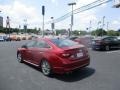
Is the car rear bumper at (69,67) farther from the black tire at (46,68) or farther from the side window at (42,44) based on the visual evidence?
the side window at (42,44)

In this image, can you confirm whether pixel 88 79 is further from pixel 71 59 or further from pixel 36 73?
pixel 36 73

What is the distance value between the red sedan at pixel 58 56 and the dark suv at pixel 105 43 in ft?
35.3

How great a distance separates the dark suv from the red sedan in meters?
10.8

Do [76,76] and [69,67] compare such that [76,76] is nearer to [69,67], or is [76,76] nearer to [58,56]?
[69,67]

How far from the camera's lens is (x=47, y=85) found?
710 cm

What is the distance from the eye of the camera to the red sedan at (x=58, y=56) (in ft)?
25.2

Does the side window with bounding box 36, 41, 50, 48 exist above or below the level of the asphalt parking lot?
above

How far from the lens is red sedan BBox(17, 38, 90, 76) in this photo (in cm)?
767

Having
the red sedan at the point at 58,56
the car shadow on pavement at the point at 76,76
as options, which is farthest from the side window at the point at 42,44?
the car shadow on pavement at the point at 76,76

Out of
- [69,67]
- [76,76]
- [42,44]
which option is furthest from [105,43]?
[69,67]

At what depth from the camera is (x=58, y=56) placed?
304 inches

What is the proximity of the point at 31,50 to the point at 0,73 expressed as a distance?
172 cm

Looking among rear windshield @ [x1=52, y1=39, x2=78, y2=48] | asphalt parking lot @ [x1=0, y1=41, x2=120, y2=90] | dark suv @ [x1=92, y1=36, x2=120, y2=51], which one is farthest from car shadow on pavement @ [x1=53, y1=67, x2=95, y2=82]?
dark suv @ [x1=92, y1=36, x2=120, y2=51]

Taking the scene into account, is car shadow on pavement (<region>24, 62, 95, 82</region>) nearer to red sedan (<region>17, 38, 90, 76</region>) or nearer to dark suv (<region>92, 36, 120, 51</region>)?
red sedan (<region>17, 38, 90, 76</region>)
